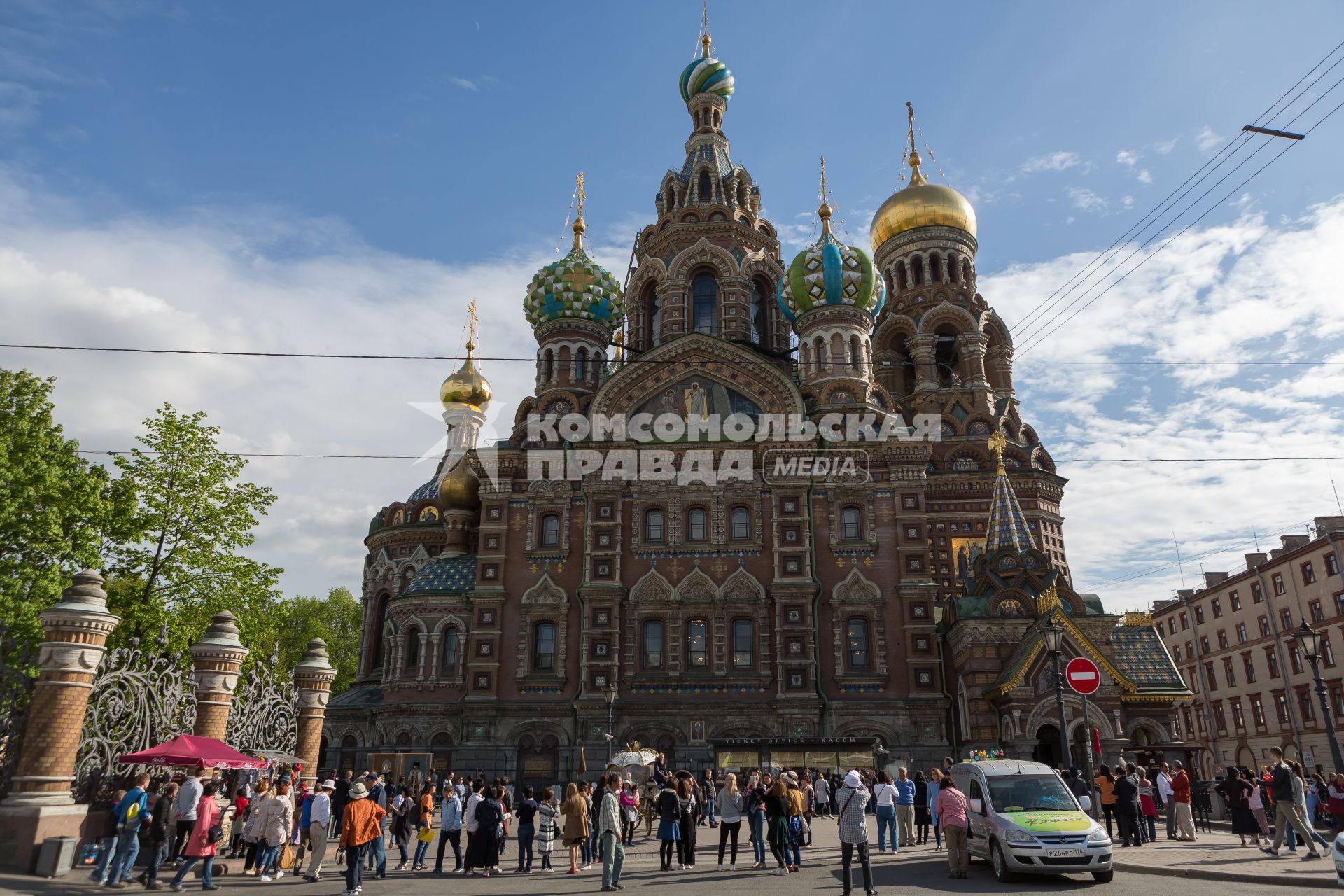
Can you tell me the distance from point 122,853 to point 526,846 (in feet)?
19.2

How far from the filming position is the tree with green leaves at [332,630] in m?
54.1

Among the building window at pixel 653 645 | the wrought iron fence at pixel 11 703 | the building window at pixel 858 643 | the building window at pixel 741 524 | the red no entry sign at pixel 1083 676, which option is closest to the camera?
the red no entry sign at pixel 1083 676

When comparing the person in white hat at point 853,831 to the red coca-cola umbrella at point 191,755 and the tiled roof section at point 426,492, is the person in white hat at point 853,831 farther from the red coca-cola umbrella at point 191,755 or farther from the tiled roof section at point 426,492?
the tiled roof section at point 426,492

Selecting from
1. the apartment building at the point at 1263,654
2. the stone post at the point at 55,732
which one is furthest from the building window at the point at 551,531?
the apartment building at the point at 1263,654

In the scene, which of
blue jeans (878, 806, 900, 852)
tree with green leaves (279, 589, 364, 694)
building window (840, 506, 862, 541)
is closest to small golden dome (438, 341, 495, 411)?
tree with green leaves (279, 589, 364, 694)

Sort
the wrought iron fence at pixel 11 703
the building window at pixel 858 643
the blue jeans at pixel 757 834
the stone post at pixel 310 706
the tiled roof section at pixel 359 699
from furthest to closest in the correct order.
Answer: the tiled roof section at pixel 359 699
the building window at pixel 858 643
the stone post at pixel 310 706
the wrought iron fence at pixel 11 703
the blue jeans at pixel 757 834

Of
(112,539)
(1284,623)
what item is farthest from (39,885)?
(1284,623)

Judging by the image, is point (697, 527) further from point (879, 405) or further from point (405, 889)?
point (405, 889)

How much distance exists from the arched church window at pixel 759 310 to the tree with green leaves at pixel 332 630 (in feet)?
94.4

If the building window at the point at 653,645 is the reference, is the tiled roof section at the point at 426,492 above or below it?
above

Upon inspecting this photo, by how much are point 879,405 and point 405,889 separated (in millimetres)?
27222

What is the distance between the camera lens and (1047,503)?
3825 centimetres

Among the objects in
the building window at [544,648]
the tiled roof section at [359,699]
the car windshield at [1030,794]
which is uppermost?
the building window at [544,648]

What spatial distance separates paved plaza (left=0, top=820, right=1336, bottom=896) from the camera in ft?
39.9
